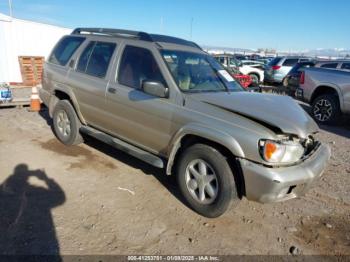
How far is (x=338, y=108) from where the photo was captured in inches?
318

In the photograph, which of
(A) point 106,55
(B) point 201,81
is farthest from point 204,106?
(A) point 106,55

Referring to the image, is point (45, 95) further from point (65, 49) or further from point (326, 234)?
point (326, 234)

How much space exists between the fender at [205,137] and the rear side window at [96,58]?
67.6 inches

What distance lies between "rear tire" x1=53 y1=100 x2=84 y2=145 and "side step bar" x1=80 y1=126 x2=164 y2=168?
229mm

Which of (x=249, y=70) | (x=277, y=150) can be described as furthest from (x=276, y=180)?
(x=249, y=70)

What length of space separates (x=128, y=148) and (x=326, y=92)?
21.2 ft

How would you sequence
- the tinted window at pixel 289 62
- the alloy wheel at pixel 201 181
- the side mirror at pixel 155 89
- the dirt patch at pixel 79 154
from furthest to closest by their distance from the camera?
the tinted window at pixel 289 62 → the dirt patch at pixel 79 154 → the side mirror at pixel 155 89 → the alloy wheel at pixel 201 181

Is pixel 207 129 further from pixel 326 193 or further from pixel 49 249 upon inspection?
pixel 326 193

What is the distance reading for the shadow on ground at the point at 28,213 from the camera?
284cm

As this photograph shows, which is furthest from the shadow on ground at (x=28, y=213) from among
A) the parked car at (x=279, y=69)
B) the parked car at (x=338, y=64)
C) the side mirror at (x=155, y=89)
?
the parked car at (x=279, y=69)

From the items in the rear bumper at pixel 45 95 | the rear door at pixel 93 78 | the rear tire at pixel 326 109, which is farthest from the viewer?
the rear tire at pixel 326 109

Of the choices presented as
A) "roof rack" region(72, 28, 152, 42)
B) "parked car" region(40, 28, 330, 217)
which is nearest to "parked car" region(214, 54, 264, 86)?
"roof rack" region(72, 28, 152, 42)

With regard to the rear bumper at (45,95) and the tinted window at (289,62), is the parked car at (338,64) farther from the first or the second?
the rear bumper at (45,95)

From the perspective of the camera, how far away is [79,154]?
5191 mm
